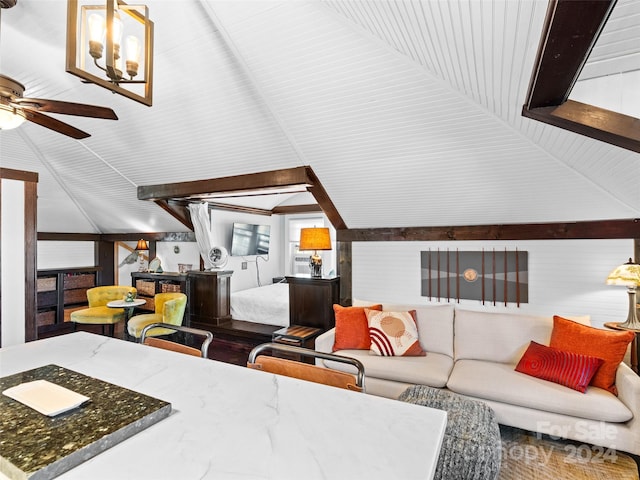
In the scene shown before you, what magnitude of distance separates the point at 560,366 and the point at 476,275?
51.0 inches

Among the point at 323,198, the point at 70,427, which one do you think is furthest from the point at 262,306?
the point at 70,427

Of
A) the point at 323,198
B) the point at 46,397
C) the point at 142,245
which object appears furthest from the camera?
the point at 142,245

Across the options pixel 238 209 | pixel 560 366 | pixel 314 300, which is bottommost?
pixel 560 366

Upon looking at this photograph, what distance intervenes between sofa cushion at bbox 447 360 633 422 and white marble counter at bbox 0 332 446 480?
172cm

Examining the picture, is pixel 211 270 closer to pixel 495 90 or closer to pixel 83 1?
pixel 83 1

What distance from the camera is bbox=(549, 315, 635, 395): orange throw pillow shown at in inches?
89.4

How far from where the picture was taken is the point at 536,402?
222 cm

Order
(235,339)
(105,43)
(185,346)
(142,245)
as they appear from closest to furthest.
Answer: (105,43) → (185,346) → (235,339) → (142,245)

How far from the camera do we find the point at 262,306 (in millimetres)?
5020

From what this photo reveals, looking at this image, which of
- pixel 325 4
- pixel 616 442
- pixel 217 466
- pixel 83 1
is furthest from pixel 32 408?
pixel 616 442

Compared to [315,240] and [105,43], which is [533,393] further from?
[105,43]

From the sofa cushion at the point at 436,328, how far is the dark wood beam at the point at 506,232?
88 cm

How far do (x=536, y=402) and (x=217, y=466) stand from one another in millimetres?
2304

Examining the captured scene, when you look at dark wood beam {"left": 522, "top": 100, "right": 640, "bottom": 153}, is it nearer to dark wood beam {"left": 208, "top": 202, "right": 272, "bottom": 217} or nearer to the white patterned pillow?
the white patterned pillow
